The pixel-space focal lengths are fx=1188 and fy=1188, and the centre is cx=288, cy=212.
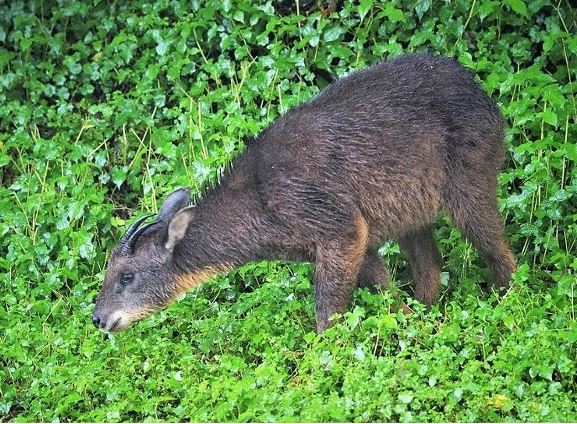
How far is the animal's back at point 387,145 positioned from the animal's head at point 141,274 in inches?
28.7

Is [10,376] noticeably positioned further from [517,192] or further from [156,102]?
[517,192]

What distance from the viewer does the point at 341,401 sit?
21.8 feet

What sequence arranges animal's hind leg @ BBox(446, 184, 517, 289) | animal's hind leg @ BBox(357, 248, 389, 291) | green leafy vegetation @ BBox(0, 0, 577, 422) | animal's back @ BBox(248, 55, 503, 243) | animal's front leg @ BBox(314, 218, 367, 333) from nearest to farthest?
green leafy vegetation @ BBox(0, 0, 577, 422)
animal's front leg @ BBox(314, 218, 367, 333)
animal's back @ BBox(248, 55, 503, 243)
animal's hind leg @ BBox(446, 184, 517, 289)
animal's hind leg @ BBox(357, 248, 389, 291)

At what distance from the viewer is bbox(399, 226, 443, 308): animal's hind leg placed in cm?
848

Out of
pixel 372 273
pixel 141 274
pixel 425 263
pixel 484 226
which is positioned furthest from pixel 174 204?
pixel 484 226

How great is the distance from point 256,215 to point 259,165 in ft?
1.11

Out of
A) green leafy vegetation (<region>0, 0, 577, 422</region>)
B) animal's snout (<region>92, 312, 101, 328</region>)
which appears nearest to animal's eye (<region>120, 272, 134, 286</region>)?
animal's snout (<region>92, 312, 101, 328</region>)

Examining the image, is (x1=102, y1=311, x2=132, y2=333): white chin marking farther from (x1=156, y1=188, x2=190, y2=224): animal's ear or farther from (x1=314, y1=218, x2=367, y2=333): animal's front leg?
(x1=314, y1=218, x2=367, y2=333): animal's front leg

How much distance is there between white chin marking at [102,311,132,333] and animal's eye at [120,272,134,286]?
0.20 m

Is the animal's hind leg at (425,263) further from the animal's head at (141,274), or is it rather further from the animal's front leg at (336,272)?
the animal's head at (141,274)

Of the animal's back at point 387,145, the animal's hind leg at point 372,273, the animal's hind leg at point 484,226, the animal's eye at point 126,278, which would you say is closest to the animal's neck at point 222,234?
the animal's back at point 387,145

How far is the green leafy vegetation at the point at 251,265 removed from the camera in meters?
7.00

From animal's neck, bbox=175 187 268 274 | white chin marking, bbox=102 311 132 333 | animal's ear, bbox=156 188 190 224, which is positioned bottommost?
white chin marking, bbox=102 311 132 333

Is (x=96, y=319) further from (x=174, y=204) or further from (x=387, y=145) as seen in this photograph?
(x=387, y=145)
